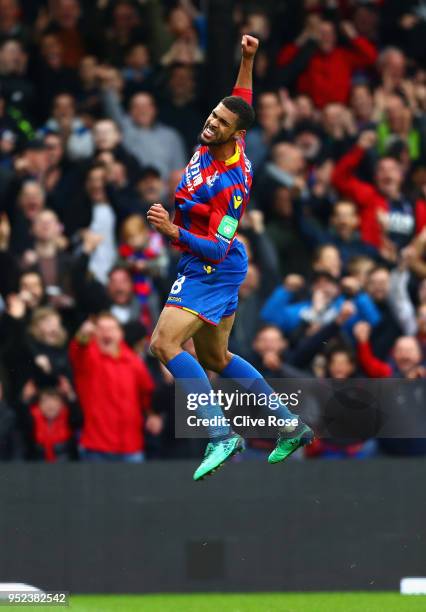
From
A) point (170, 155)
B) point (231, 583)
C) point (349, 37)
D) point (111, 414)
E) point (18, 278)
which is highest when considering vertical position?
point (349, 37)

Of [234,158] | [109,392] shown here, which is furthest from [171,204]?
[234,158]

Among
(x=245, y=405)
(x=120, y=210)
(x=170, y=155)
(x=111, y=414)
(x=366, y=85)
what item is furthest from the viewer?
(x=366, y=85)

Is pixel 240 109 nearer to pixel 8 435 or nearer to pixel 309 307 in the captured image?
pixel 309 307

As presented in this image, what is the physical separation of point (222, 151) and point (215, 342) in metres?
1.27

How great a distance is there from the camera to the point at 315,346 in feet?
46.5

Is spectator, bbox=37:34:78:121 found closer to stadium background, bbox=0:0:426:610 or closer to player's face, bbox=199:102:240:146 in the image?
stadium background, bbox=0:0:426:610

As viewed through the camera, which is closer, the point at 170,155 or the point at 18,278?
the point at 18,278

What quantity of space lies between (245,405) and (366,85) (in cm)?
670

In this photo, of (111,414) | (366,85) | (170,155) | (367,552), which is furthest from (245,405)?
(366,85)

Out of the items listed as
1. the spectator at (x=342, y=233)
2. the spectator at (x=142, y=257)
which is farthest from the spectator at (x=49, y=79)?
the spectator at (x=342, y=233)

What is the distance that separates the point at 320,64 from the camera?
17.6 metres

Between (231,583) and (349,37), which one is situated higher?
(349,37)

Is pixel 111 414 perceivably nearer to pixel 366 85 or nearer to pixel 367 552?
pixel 367 552

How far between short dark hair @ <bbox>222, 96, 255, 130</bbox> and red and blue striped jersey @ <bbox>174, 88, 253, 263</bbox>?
0.64 ft
